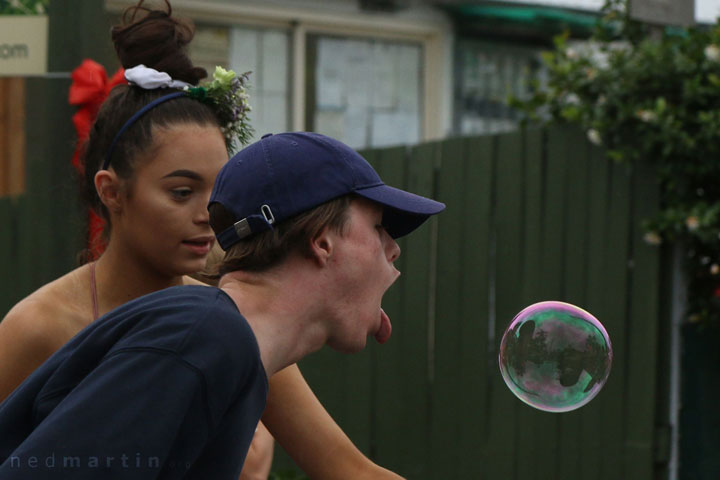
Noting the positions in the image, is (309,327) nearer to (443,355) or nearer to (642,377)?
(642,377)

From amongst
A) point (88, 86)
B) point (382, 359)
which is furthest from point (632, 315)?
point (88, 86)

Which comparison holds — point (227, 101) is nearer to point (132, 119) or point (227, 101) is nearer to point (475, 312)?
point (132, 119)

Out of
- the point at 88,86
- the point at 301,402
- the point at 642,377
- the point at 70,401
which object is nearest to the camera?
the point at 70,401

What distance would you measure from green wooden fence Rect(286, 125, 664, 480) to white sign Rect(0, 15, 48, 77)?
2.85m

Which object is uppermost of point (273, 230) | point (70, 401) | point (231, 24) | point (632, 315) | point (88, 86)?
point (231, 24)

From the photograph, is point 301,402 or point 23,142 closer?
point 301,402

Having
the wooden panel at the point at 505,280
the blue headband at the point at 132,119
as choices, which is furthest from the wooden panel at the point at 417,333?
the blue headband at the point at 132,119

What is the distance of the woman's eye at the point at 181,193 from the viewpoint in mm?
2842

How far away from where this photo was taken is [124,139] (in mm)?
2955

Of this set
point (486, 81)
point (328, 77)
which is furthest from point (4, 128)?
point (486, 81)

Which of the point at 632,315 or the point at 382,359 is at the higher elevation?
the point at 632,315

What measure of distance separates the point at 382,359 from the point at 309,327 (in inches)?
184

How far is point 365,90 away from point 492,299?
3682mm

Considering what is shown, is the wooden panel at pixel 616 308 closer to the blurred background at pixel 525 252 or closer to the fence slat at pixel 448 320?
the blurred background at pixel 525 252
